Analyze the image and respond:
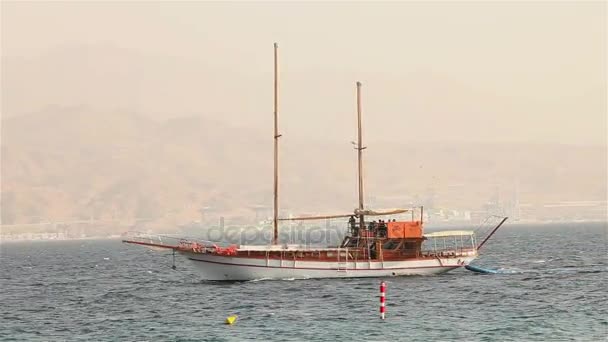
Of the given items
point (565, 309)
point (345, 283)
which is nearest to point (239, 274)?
point (345, 283)

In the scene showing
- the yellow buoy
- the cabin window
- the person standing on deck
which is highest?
the person standing on deck

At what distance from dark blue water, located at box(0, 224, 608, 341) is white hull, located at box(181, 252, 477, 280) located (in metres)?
1.17

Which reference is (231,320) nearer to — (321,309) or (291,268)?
(321,309)

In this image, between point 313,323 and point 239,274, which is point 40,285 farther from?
point 313,323

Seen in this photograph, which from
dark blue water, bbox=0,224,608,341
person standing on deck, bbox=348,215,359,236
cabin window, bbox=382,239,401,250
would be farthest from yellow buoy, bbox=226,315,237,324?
cabin window, bbox=382,239,401,250

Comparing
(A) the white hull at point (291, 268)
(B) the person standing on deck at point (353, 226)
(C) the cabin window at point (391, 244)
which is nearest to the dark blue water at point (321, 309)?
(A) the white hull at point (291, 268)

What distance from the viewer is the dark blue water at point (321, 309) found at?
5681 centimetres

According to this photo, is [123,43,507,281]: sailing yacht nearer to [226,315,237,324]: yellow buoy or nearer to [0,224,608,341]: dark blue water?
[0,224,608,341]: dark blue water

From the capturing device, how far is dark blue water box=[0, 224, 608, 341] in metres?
56.8

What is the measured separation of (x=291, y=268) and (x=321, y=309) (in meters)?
17.6

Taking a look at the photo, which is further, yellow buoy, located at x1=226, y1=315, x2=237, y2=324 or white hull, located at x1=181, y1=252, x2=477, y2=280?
white hull, located at x1=181, y1=252, x2=477, y2=280

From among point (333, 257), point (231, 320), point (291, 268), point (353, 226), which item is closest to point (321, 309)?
point (231, 320)

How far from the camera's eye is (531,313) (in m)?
63.4

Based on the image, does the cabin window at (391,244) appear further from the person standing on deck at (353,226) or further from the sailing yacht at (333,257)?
the person standing on deck at (353,226)
